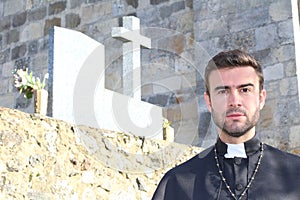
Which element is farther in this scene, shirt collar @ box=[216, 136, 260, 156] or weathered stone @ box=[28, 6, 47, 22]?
weathered stone @ box=[28, 6, 47, 22]

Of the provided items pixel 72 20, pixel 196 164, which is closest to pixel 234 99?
pixel 196 164

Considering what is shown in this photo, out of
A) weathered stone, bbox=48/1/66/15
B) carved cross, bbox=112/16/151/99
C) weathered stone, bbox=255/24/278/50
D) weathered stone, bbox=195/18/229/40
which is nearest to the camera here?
carved cross, bbox=112/16/151/99

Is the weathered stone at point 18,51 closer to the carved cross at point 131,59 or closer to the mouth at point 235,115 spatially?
the carved cross at point 131,59

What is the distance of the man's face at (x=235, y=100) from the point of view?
7.15ft

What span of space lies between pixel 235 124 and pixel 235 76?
6.9 inches

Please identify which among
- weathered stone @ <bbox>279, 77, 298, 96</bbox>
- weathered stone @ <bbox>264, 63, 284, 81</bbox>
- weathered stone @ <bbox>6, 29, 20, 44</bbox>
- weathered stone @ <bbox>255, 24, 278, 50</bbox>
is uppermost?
weathered stone @ <bbox>6, 29, 20, 44</bbox>

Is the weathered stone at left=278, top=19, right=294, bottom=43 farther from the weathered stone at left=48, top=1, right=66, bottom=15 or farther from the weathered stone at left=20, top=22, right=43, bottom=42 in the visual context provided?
the weathered stone at left=20, top=22, right=43, bottom=42

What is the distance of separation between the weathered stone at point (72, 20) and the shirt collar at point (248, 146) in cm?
568

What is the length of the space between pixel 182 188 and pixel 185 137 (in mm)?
4068

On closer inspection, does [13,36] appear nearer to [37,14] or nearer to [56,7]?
[37,14]

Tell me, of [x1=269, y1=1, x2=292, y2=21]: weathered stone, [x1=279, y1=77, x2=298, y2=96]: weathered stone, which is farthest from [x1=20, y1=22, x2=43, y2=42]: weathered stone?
[x1=279, y1=77, x2=298, y2=96]: weathered stone

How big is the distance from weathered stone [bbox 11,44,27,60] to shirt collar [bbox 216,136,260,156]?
6.18 meters

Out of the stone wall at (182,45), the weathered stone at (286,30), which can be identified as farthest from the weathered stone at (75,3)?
the weathered stone at (286,30)

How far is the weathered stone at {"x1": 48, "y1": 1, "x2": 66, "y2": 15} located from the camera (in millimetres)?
8000
